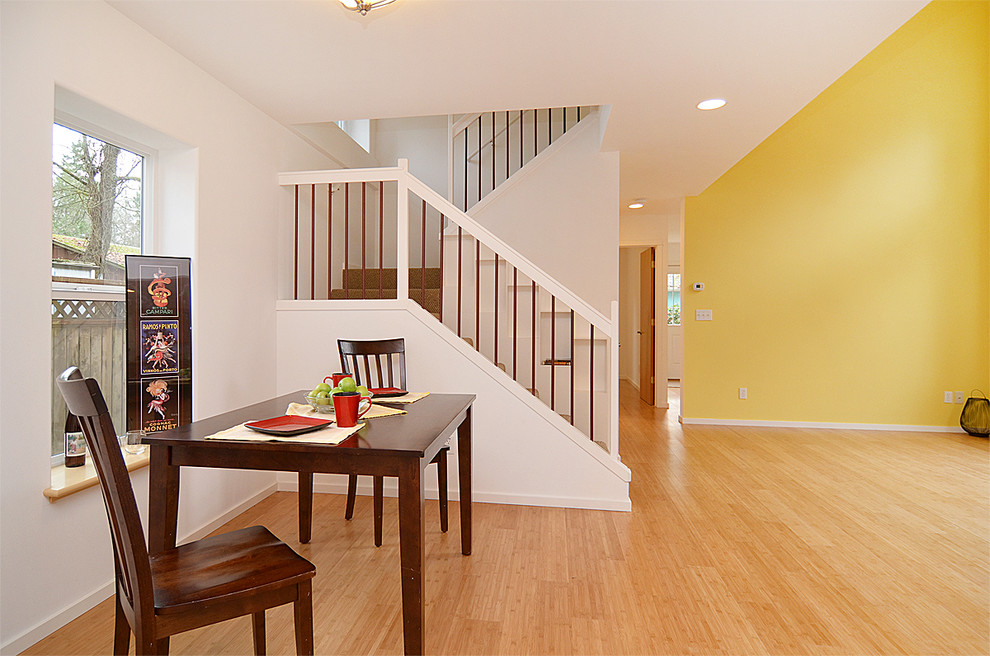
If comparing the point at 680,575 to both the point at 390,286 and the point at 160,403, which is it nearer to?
the point at 160,403

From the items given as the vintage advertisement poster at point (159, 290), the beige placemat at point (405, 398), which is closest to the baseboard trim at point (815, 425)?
the beige placemat at point (405, 398)

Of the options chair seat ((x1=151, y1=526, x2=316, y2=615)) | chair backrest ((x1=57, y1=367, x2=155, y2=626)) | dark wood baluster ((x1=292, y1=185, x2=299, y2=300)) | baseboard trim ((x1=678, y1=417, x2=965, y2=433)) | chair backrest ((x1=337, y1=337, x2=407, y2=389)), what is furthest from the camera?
baseboard trim ((x1=678, y1=417, x2=965, y2=433))

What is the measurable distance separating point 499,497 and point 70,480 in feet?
6.76

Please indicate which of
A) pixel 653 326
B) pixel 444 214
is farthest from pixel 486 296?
pixel 653 326

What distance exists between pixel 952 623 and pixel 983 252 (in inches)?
188

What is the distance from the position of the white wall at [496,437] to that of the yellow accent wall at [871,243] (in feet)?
10.4

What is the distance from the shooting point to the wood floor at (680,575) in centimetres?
176

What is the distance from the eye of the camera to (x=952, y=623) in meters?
1.87

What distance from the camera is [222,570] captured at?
127cm

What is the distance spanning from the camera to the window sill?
1.80 m

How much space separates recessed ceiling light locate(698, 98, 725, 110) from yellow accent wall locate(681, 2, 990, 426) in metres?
2.60

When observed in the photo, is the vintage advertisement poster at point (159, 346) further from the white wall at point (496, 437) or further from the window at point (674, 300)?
the window at point (674, 300)

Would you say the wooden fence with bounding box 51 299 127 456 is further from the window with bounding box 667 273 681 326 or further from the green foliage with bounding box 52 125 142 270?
the window with bounding box 667 273 681 326

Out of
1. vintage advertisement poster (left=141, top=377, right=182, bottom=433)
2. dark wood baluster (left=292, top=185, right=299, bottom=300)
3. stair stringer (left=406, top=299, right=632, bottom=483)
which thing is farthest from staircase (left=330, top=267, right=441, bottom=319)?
vintage advertisement poster (left=141, top=377, right=182, bottom=433)
